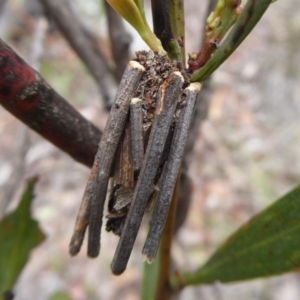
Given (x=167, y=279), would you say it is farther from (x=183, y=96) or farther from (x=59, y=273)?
(x=59, y=273)

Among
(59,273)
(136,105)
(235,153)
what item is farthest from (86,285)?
(136,105)

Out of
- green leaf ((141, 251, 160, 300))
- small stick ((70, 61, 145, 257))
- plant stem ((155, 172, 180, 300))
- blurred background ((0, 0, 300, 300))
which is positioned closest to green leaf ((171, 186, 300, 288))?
plant stem ((155, 172, 180, 300))

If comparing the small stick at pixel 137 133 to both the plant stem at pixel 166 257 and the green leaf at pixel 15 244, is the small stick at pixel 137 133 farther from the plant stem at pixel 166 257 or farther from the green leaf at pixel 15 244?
the green leaf at pixel 15 244

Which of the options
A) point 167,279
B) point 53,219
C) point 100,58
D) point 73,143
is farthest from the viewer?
point 53,219

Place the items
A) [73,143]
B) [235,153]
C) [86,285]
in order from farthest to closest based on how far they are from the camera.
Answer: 1. [235,153]
2. [86,285]
3. [73,143]

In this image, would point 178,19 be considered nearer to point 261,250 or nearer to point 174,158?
point 174,158

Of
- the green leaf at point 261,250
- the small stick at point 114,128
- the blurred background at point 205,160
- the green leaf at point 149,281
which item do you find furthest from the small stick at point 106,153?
the blurred background at point 205,160

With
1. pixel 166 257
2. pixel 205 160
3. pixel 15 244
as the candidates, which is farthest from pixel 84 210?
pixel 205 160
